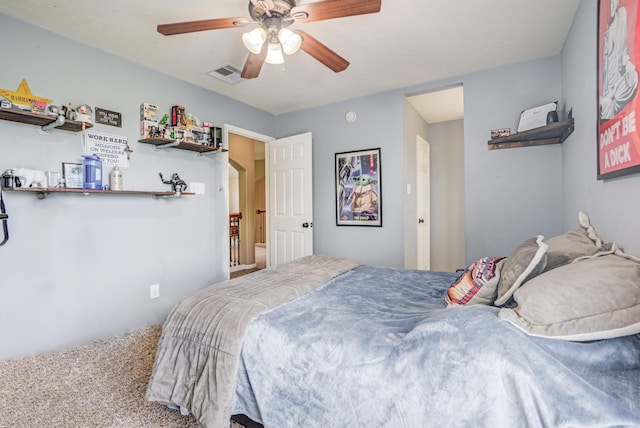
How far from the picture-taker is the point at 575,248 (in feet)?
4.33

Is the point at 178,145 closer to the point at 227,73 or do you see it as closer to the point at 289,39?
the point at 227,73

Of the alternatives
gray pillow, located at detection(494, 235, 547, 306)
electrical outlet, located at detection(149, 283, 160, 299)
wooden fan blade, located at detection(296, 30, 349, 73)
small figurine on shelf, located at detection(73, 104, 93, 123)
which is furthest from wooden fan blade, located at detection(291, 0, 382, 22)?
electrical outlet, located at detection(149, 283, 160, 299)

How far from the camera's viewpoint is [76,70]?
2398 mm

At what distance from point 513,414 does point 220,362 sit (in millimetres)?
1029

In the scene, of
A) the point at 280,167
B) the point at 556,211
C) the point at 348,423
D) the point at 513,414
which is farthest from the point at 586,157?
the point at 280,167

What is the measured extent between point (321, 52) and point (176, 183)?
191cm

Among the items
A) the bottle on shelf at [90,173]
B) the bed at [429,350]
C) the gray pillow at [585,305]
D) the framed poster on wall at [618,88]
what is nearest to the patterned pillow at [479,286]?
the bed at [429,350]

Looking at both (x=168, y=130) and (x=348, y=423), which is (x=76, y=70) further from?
(x=348, y=423)

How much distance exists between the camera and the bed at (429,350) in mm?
793

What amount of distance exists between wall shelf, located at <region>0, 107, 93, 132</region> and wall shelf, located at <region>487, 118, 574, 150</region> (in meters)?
3.41

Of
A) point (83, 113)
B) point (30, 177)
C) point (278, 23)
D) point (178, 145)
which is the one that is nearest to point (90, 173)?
point (30, 177)

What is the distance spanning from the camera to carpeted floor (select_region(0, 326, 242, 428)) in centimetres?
153

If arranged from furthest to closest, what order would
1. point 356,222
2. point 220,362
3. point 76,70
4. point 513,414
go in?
point 356,222, point 76,70, point 220,362, point 513,414

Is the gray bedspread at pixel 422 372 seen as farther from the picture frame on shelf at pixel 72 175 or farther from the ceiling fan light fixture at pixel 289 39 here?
the picture frame on shelf at pixel 72 175
